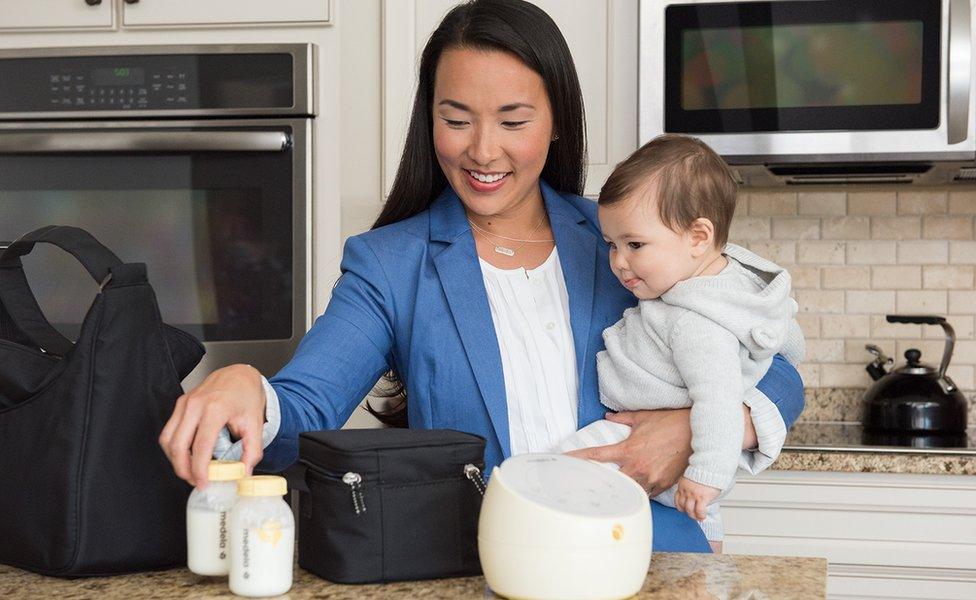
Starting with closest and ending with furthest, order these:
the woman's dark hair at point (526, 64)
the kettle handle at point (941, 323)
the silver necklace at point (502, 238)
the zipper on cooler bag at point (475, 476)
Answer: the zipper on cooler bag at point (475, 476) → the woman's dark hair at point (526, 64) → the silver necklace at point (502, 238) → the kettle handle at point (941, 323)

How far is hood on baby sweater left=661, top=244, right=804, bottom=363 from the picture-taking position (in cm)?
152

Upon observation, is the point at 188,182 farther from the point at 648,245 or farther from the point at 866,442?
the point at 866,442

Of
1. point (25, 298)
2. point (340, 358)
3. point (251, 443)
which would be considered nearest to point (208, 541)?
point (251, 443)

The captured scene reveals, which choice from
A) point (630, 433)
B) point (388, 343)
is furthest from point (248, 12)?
point (630, 433)

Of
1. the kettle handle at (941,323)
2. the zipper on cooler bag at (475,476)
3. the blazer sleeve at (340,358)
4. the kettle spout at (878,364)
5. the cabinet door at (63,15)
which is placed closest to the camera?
the zipper on cooler bag at (475,476)

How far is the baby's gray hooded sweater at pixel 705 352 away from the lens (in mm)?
1452

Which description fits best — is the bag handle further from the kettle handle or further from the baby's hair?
the kettle handle

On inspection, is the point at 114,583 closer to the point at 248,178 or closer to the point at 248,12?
the point at 248,178

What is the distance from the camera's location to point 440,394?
5.29 feet

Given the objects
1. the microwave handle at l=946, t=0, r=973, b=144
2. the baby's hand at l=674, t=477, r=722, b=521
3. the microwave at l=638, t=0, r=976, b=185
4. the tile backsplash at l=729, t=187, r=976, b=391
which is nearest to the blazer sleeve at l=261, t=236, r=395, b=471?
the baby's hand at l=674, t=477, r=722, b=521

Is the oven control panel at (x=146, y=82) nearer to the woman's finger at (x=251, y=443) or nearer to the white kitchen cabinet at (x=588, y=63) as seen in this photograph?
the white kitchen cabinet at (x=588, y=63)

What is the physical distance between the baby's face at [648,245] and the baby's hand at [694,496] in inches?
11.2

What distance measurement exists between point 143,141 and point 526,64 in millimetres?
1118

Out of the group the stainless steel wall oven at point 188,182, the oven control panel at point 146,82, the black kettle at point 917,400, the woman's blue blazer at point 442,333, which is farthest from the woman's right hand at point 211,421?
the black kettle at point 917,400
